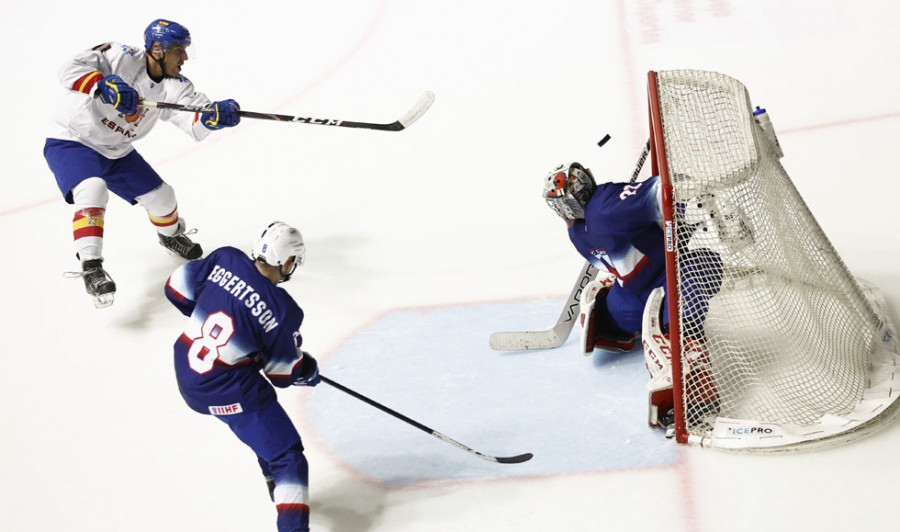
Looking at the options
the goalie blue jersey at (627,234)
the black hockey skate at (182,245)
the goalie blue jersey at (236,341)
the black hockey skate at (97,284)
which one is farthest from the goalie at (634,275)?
the black hockey skate at (182,245)

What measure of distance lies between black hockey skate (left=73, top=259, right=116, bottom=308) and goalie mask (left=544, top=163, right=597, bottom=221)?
1934 millimetres

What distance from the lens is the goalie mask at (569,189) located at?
332 centimetres

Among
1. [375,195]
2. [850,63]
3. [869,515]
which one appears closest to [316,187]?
[375,195]

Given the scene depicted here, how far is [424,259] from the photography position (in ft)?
14.8

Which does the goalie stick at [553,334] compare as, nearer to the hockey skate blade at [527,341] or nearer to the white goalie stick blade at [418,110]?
the hockey skate blade at [527,341]

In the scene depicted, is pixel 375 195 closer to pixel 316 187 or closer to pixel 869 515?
pixel 316 187

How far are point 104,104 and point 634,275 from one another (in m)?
2.35

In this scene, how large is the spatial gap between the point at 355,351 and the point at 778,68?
3.03 m

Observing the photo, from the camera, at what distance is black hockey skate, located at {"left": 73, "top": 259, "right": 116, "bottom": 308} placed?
414 cm

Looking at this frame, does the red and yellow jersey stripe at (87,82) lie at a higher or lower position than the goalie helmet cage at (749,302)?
higher

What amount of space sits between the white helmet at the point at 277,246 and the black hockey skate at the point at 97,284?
146 cm

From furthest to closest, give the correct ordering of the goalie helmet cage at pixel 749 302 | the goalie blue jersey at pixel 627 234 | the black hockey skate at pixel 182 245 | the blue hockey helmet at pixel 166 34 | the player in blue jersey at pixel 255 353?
the black hockey skate at pixel 182 245 → the blue hockey helmet at pixel 166 34 → the goalie blue jersey at pixel 627 234 → the goalie helmet cage at pixel 749 302 → the player in blue jersey at pixel 255 353

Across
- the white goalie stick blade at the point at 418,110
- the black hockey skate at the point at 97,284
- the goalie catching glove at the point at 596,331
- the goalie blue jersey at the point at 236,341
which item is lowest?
the goalie catching glove at the point at 596,331

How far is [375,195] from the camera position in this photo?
510 cm
